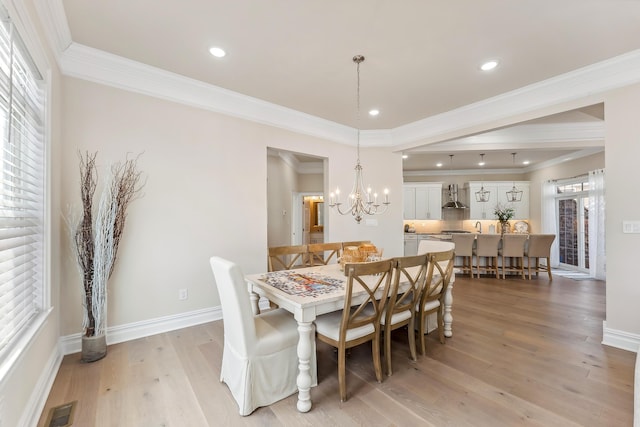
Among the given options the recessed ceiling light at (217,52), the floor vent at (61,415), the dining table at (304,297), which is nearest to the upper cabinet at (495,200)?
the dining table at (304,297)

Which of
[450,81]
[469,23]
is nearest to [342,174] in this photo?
[450,81]

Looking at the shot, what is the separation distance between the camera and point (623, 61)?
2.60 meters

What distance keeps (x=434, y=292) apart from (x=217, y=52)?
302 cm

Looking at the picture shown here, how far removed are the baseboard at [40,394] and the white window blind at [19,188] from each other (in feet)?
1.32

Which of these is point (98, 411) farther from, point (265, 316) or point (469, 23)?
point (469, 23)

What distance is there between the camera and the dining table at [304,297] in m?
1.82

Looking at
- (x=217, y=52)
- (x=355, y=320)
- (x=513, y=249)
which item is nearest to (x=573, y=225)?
(x=513, y=249)

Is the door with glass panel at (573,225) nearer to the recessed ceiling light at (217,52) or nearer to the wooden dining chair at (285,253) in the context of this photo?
the wooden dining chair at (285,253)

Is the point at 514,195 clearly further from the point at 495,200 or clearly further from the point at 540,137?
the point at 540,137

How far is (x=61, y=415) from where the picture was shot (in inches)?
67.7

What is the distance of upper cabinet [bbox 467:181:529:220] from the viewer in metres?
7.50

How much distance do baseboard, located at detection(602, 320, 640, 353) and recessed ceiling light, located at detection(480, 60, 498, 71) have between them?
281 cm

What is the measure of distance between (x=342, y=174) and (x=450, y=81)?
2115 millimetres

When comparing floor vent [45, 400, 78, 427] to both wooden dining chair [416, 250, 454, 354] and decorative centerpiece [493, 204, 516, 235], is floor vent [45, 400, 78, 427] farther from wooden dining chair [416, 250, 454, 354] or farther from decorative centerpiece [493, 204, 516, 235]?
decorative centerpiece [493, 204, 516, 235]
